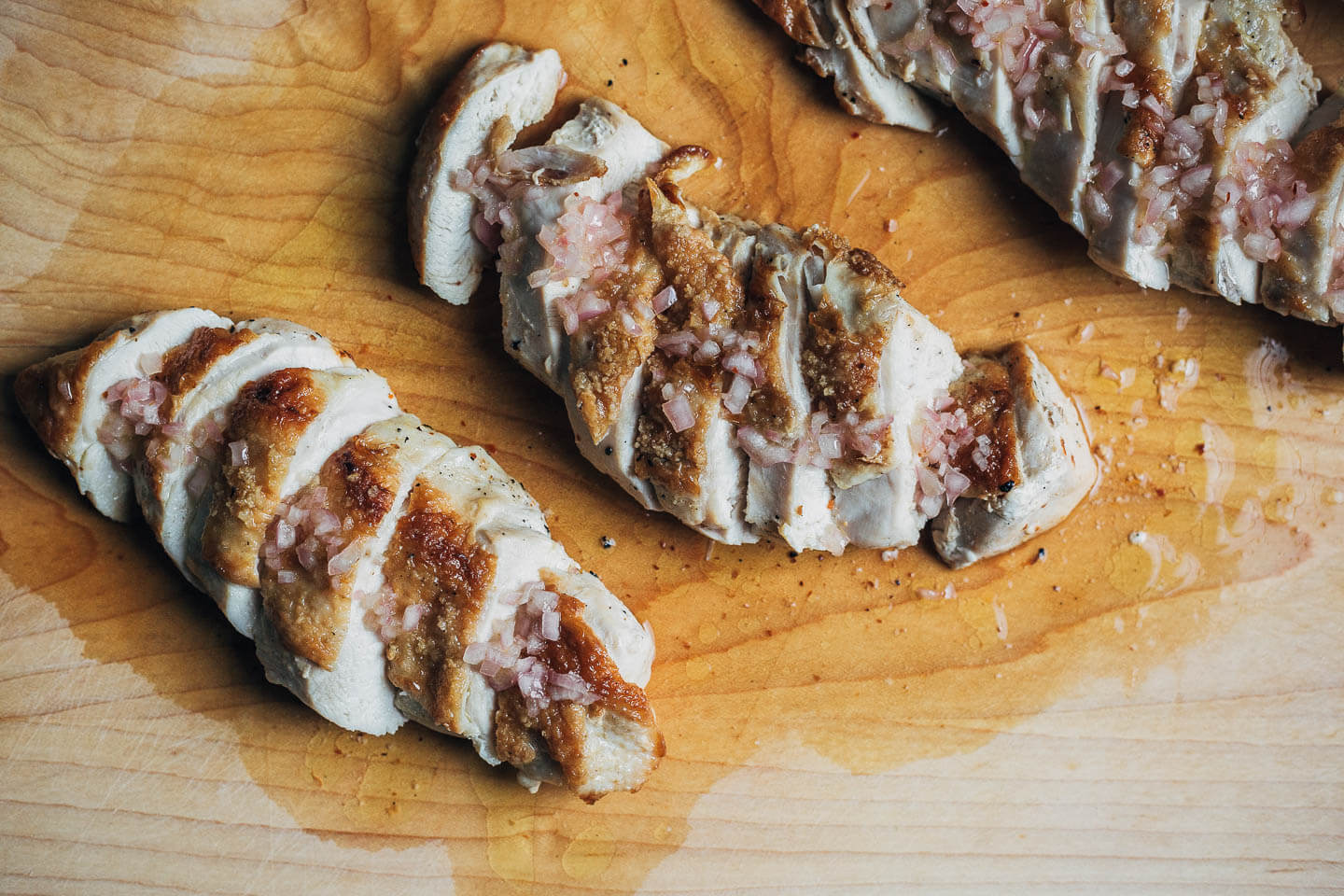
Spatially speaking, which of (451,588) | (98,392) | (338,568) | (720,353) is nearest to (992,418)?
(720,353)

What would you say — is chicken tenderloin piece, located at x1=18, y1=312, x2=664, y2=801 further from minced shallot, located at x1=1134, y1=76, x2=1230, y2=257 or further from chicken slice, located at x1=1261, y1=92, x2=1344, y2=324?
chicken slice, located at x1=1261, y1=92, x2=1344, y2=324

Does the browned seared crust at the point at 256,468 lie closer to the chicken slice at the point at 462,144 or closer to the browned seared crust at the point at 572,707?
the chicken slice at the point at 462,144

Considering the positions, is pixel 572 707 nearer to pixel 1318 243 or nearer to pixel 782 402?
pixel 782 402

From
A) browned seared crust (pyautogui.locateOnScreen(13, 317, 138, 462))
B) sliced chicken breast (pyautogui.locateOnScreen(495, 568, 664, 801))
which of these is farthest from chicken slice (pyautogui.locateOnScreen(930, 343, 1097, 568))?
browned seared crust (pyautogui.locateOnScreen(13, 317, 138, 462))

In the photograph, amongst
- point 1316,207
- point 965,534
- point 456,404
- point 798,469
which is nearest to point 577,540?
point 456,404

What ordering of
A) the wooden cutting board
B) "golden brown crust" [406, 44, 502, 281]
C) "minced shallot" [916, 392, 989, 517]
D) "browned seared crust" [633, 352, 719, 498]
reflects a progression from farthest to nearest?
the wooden cutting board, "golden brown crust" [406, 44, 502, 281], "minced shallot" [916, 392, 989, 517], "browned seared crust" [633, 352, 719, 498]

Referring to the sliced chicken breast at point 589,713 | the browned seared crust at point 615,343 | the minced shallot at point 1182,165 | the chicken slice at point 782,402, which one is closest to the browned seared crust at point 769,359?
the chicken slice at point 782,402
